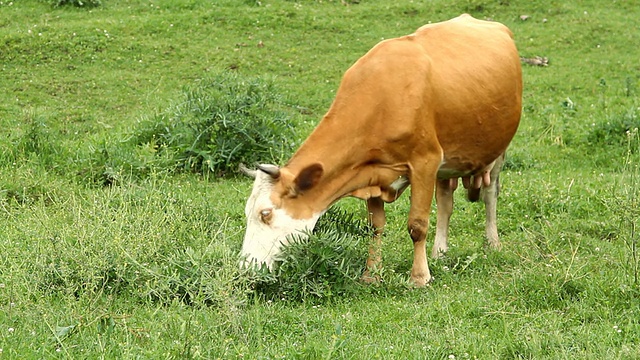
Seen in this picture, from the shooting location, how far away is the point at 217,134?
421 inches

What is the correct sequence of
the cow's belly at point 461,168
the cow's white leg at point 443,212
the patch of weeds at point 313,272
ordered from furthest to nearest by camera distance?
the cow's white leg at point 443,212 → the cow's belly at point 461,168 → the patch of weeds at point 313,272

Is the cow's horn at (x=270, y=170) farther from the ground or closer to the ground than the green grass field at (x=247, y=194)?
farther from the ground

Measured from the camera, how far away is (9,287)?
6.39m

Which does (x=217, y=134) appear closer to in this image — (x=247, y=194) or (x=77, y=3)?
(x=247, y=194)

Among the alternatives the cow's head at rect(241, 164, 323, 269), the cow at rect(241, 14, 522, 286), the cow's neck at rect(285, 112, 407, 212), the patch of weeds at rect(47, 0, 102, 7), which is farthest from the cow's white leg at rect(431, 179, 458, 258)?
the patch of weeds at rect(47, 0, 102, 7)

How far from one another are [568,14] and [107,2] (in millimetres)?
8225

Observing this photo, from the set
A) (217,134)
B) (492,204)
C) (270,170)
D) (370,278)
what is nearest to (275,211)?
(270,170)

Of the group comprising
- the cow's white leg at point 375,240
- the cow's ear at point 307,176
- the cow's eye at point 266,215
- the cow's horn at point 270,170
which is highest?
the cow's horn at point 270,170

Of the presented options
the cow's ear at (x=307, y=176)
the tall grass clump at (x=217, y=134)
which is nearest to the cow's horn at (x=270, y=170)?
the cow's ear at (x=307, y=176)

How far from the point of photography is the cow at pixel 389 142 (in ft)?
22.8

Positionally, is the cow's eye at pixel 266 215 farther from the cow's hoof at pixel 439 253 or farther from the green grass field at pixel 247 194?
the cow's hoof at pixel 439 253

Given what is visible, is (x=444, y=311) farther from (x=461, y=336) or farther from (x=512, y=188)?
(x=512, y=188)

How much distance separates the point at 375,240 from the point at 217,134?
3.72 meters

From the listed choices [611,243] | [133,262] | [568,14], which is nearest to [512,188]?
[611,243]
